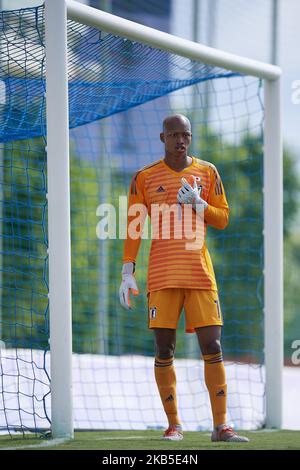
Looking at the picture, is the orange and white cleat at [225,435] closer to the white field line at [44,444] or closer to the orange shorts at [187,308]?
the orange shorts at [187,308]

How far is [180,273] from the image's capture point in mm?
4516

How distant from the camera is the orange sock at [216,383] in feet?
14.8

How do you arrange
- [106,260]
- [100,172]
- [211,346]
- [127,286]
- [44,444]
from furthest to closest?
[106,260]
[100,172]
[127,286]
[211,346]
[44,444]

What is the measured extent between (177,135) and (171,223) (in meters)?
0.38

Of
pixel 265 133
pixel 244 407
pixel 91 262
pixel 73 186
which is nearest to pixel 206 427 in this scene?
pixel 244 407

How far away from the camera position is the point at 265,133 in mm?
5973

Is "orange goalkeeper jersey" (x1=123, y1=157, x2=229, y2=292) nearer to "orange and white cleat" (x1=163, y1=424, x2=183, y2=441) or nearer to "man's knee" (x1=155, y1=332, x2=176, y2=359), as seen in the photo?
"man's knee" (x1=155, y1=332, x2=176, y2=359)

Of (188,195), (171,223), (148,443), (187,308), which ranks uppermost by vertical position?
(188,195)

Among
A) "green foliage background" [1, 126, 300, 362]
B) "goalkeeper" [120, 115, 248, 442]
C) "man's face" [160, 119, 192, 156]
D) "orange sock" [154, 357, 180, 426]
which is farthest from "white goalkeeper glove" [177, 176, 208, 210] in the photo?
"green foliage background" [1, 126, 300, 362]

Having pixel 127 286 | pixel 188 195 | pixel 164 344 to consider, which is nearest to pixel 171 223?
pixel 188 195

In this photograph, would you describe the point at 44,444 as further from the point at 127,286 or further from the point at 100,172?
the point at 100,172

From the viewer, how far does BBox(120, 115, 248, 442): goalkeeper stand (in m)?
4.51
